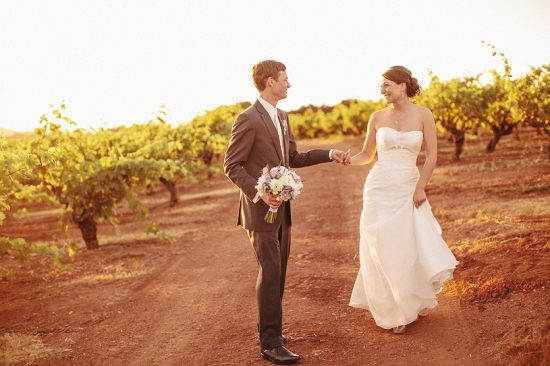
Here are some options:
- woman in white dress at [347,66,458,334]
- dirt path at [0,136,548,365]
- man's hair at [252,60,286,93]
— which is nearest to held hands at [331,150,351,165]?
woman in white dress at [347,66,458,334]

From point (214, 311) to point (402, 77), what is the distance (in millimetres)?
2995

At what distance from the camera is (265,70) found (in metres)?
4.15

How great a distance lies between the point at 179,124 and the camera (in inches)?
595

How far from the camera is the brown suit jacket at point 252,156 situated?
4113mm

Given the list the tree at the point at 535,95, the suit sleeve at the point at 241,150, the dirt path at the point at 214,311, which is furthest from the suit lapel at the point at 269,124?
the tree at the point at 535,95

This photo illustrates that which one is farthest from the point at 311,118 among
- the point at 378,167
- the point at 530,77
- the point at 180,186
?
the point at 378,167

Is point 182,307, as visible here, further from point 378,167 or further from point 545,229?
point 545,229

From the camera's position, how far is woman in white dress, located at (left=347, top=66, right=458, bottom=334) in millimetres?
4566

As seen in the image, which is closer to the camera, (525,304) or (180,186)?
(525,304)

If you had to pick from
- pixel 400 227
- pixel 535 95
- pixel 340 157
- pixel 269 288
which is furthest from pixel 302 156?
pixel 535 95

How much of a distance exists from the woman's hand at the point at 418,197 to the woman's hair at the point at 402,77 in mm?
873

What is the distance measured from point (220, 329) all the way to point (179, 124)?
1075cm

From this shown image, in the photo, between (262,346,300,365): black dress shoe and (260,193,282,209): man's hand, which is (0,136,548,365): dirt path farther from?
(260,193,282,209): man's hand

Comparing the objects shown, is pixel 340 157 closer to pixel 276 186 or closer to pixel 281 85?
pixel 281 85
